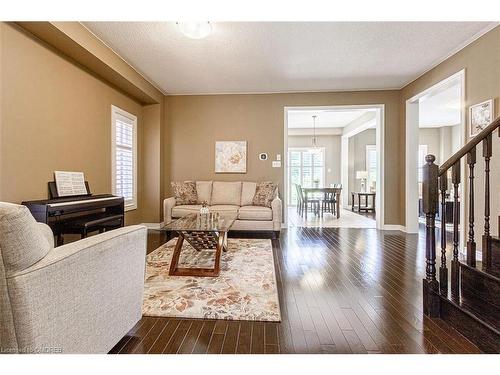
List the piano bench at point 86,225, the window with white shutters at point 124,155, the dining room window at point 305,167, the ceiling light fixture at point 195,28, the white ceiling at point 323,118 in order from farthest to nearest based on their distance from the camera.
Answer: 1. the dining room window at point 305,167
2. the white ceiling at point 323,118
3. the window with white shutters at point 124,155
4. the piano bench at point 86,225
5. the ceiling light fixture at point 195,28

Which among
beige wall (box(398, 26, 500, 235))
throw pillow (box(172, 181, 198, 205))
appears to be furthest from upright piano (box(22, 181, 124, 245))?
beige wall (box(398, 26, 500, 235))

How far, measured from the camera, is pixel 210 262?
9.96 ft

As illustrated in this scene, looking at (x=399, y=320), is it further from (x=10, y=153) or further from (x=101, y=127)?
(x=101, y=127)

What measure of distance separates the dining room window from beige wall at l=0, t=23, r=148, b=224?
7021 millimetres

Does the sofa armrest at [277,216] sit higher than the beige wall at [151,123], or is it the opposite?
the beige wall at [151,123]

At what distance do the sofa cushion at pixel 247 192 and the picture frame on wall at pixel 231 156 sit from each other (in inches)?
15.2

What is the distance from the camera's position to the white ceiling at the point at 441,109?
561 cm

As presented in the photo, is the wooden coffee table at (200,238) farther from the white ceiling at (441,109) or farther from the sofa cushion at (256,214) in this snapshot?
the white ceiling at (441,109)

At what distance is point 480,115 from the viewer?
3203mm

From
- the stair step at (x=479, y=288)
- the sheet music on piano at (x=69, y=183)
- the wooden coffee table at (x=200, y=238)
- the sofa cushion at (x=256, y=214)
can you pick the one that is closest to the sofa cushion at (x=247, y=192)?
the sofa cushion at (x=256, y=214)

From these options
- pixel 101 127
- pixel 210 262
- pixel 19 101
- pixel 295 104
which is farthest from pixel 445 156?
pixel 19 101

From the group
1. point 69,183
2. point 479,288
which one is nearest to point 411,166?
point 479,288

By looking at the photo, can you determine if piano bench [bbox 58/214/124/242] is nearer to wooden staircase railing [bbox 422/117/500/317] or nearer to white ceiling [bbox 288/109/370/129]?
wooden staircase railing [bbox 422/117/500/317]

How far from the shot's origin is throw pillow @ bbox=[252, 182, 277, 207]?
4816 mm
